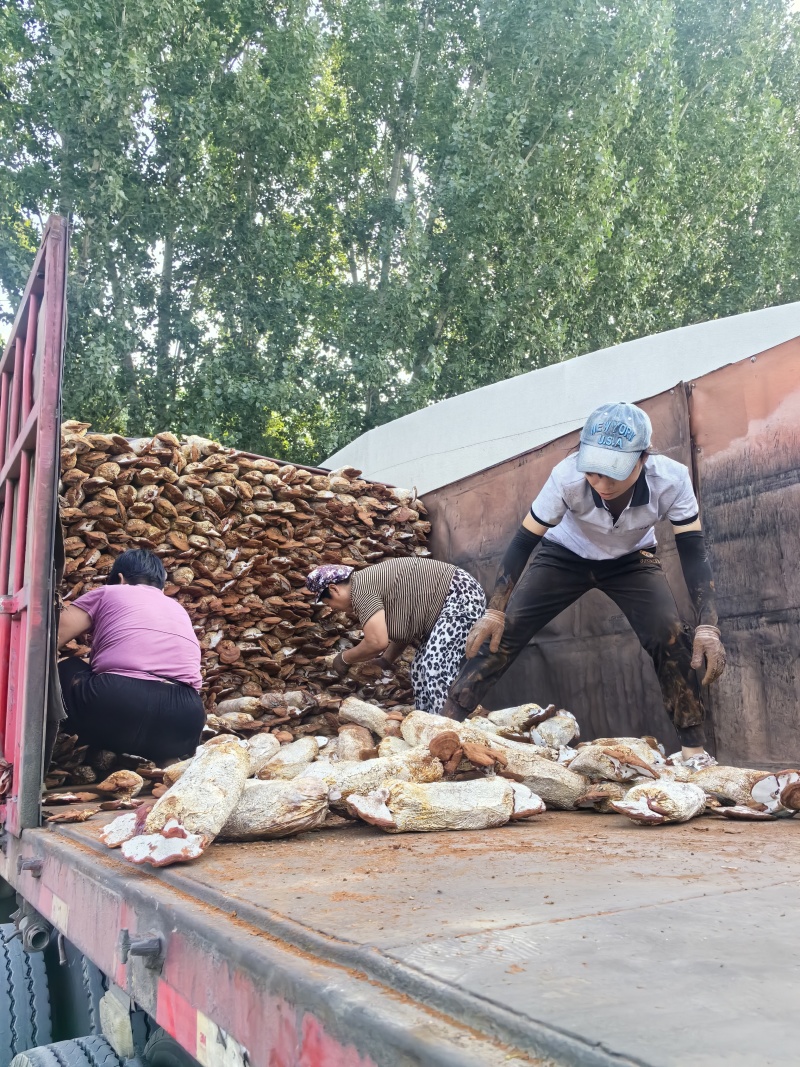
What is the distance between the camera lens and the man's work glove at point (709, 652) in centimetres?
Result: 315

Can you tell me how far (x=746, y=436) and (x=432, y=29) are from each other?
12677 mm

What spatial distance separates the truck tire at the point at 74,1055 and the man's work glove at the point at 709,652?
91.5 inches

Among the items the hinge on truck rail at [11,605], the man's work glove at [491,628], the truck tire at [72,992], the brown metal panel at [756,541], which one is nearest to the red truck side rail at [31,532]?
the hinge on truck rail at [11,605]

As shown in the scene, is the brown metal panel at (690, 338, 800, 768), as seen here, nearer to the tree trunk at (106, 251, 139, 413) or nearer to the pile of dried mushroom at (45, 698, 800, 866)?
the pile of dried mushroom at (45, 698, 800, 866)

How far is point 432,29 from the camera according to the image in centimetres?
1347

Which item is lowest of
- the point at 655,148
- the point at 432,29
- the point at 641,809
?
the point at 641,809

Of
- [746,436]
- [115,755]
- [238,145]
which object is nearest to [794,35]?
[238,145]

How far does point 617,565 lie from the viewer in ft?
11.7

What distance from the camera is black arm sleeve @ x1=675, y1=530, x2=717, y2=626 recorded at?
322 cm

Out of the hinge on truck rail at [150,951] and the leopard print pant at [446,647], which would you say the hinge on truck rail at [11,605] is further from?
the leopard print pant at [446,647]

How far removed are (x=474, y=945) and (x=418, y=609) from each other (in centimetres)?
347

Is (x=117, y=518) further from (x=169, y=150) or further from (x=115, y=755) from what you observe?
(x=169, y=150)

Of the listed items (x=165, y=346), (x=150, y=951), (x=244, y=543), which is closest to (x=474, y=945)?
(x=150, y=951)

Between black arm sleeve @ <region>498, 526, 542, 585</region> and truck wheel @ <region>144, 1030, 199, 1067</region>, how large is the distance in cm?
A: 240
